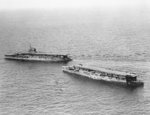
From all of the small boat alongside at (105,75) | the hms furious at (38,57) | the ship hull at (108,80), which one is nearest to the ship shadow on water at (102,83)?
the ship hull at (108,80)

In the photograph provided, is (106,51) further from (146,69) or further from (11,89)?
(11,89)

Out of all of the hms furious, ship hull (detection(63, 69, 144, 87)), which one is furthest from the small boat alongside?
the hms furious

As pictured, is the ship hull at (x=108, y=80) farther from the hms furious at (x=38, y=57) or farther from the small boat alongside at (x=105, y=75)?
the hms furious at (x=38, y=57)

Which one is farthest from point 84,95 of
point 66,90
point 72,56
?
point 72,56

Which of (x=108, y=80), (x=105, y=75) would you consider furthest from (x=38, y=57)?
(x=108, y=80)

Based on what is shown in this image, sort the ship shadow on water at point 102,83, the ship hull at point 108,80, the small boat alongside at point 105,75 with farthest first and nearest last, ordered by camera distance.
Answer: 1. the small boat alongside at point 105,75
2. the ship hull at point 108,80
3. the ship shadow on water at point 102,83
